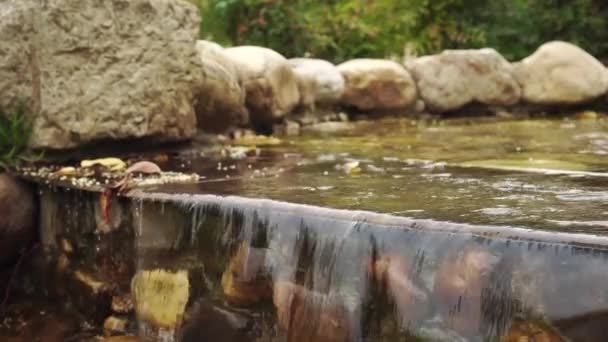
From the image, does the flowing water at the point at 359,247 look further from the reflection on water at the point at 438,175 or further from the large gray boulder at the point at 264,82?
the large gray boulder at the point at 264,82

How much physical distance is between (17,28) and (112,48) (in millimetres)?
528

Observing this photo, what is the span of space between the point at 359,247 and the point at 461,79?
20.6 feet

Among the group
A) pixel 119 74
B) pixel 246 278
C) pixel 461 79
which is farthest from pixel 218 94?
pixel 461 79

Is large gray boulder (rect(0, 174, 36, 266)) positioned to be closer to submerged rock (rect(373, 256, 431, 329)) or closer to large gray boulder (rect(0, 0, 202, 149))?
large gray boulder (rect(0, 0, 202, 149))

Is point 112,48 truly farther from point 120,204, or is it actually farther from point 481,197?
point 481,197

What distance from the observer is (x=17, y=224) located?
4102mm

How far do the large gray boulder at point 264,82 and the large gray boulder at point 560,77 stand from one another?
3.20 metres

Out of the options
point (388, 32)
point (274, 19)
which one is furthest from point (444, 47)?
point (274, 19)

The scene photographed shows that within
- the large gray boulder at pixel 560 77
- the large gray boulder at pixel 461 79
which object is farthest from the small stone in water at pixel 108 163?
the large gray boulder at pixel 560 77

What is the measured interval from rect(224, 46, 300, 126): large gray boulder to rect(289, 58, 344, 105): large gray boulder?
48 cm

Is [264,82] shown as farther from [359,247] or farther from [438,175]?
[359,247]

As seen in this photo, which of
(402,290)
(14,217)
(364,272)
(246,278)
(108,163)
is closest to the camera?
(402,290)

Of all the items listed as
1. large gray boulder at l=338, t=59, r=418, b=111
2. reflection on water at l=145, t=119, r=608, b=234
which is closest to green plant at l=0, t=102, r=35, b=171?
reflection on water at l=145, t=119, r=608, b=234

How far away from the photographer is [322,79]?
7711 mm
